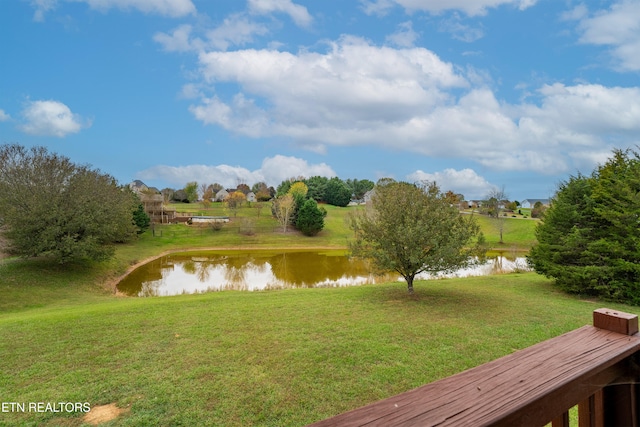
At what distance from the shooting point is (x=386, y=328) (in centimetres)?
777

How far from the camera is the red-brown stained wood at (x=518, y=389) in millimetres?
917

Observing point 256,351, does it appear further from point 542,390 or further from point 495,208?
point 495,208

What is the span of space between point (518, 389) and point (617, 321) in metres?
0.65

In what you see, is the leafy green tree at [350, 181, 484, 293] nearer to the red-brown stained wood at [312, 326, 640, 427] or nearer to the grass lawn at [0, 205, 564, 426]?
the grass lawn at [0, 205, 564, 426]

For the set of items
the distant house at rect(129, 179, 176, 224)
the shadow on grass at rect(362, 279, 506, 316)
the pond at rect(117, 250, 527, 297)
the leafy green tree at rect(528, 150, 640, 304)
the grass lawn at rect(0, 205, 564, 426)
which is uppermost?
the distant house at rect(129, 179, 176, 224)

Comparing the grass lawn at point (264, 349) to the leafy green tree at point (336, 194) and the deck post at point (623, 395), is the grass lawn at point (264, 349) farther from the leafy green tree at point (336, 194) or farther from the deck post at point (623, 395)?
the leafy green tree at point (336, 194)

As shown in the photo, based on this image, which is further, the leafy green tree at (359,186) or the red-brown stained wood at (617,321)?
the leafy green tree at (359,186)

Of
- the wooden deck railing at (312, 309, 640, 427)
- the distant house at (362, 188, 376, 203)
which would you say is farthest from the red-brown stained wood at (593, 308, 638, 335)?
the distant house at (362, 188, 376, 203)

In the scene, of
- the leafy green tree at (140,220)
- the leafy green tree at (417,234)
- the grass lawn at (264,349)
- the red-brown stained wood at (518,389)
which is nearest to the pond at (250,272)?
the leafy green tree at (417,234)

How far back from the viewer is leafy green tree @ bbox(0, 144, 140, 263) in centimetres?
1745

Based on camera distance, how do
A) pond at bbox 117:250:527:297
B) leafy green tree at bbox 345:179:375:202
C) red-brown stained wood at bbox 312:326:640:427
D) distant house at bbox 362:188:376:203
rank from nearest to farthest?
red-brown stained wood at bbox 312:326:640:427, pond at bbox 117:250:527:297, distant house at bbox 362:188:376:203, leafy green tree at bbox 345:179:375:202

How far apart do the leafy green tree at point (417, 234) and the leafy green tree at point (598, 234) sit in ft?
12.4

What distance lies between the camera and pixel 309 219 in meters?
37.4

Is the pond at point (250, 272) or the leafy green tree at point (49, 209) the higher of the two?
the leafy green tree at point (49, 209)
